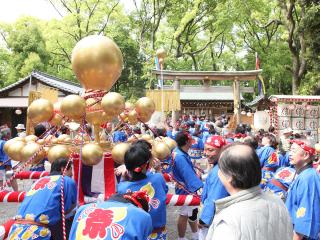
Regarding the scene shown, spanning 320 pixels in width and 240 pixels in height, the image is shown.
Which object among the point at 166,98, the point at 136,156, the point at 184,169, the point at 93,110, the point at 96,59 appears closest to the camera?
the point at 136,156

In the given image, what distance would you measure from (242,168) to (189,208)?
4.00 metres

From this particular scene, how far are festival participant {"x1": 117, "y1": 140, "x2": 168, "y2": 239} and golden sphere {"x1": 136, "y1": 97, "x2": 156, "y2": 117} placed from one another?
77 centimetres

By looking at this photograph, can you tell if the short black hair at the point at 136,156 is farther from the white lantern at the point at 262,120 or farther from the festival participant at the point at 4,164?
the white lantern at the point at 262,120

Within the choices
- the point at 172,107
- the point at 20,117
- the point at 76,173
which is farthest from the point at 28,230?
the point at 20,117

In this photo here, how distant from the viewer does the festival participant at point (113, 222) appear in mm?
2482

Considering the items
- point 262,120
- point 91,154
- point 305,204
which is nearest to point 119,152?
point 91,154

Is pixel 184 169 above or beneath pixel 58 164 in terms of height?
beneath

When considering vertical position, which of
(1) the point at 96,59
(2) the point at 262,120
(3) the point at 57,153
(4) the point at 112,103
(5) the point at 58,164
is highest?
(1) the point at 96,59

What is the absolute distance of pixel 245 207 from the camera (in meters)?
1.91

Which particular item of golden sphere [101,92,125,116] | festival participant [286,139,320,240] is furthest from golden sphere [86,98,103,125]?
festival participant [286,139,320,240]

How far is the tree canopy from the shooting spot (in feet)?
93.8

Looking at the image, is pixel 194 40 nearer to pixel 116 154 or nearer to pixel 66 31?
pixel 66 31

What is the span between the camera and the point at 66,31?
2862 cm

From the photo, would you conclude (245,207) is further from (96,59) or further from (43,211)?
(96,59)
